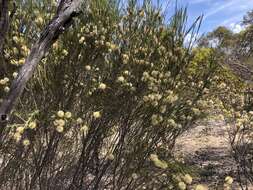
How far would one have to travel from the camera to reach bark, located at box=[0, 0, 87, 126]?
1881 mm

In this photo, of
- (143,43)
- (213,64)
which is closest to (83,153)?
(143,43)

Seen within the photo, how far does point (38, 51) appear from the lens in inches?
75.5

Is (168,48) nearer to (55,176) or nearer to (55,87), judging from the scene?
(55,87)

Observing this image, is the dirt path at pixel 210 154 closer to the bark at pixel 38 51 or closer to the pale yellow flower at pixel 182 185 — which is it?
the pale yellow flower at pixel 182 185

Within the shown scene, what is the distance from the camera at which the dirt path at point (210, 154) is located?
6.47 m

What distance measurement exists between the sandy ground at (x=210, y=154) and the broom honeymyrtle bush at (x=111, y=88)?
70.3 inches

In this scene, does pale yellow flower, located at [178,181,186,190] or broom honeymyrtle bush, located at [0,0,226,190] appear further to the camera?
broom honeymyrtle bush, located at [0,0,226,190]

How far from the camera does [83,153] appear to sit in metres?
4.20

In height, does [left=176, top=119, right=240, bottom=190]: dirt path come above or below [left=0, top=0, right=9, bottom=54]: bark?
below

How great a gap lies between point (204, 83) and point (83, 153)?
1277 mm

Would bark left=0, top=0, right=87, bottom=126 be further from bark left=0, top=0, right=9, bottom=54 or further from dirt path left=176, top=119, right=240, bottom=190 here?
dirt path left=176, top=119, right=240, bottom=190

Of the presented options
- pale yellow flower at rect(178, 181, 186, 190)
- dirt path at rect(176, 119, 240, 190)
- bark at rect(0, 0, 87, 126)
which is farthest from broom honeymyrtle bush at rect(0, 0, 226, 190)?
dirt path at rect(176, 119, 240, 190)

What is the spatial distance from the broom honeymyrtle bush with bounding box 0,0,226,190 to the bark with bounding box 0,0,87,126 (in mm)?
1536

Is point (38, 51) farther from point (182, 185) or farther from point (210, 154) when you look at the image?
point (210, 154)
